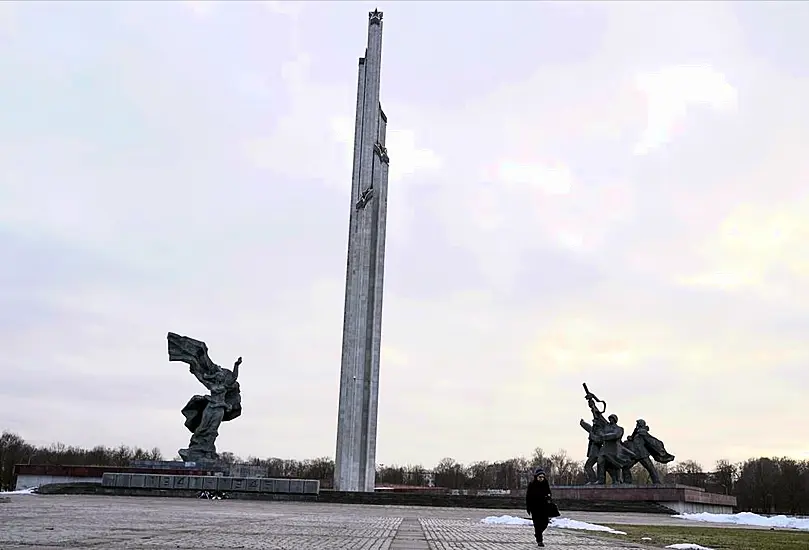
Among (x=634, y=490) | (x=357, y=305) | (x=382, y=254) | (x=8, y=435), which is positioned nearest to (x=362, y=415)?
(x=357, y=305)

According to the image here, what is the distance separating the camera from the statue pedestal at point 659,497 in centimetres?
2545

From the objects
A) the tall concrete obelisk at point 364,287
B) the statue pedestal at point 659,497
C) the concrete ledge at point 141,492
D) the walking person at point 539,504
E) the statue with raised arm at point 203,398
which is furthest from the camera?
the tall concrete obelisk at point 364,287

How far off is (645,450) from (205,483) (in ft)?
52.2

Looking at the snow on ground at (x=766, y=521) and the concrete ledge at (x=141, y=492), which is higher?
the concrete ledge at (x=141, y=492)

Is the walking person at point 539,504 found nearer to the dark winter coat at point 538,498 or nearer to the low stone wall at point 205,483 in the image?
the dark winter coat at point 538,498

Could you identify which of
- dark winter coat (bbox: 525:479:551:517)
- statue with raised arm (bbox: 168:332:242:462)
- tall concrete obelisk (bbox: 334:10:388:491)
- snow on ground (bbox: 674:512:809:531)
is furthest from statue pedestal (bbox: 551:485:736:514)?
dark winter coat (bbox: 525:479:551:517)

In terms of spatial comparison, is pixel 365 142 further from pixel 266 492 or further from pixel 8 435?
pixel 8 435

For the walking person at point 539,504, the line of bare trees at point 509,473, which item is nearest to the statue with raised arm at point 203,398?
the line of bare trees at point 509,473

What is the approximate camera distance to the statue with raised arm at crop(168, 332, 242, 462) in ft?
102

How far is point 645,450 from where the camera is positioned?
92.5 feet

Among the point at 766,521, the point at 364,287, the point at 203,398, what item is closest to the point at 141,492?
the point at 203,398

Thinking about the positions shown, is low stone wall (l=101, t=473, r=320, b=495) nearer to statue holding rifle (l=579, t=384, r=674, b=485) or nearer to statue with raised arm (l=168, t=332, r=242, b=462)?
statue with raised arm (l=168, t=332, r=242, b=462)

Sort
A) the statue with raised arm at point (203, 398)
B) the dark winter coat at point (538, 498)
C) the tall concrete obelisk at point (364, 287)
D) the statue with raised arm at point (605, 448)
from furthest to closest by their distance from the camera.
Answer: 1. the tall concrete obelisk at point (364, 287)
2. the statue with raised arm at point (203, 398)
3. the statue with raised arm at point (605, 448)
4. the dark winter coat at point (538, 498)

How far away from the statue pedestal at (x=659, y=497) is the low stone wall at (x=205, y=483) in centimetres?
898
